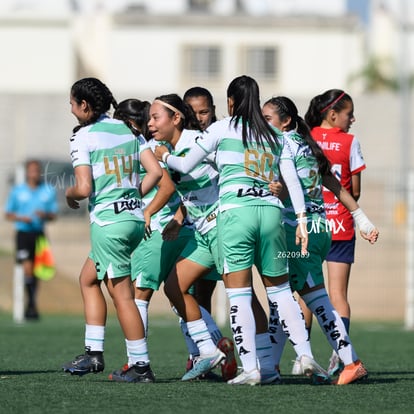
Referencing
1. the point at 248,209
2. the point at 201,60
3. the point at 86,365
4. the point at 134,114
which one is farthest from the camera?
the point at 201,60

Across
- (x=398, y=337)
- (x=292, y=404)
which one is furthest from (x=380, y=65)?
(x=292, y=404)

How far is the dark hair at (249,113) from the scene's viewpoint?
8.03 m

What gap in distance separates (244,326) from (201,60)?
4229 cm

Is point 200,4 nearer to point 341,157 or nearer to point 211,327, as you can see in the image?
point 341,157

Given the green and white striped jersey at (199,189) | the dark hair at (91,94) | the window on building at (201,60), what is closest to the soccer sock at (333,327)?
the green and white striped jersey at (199,189)

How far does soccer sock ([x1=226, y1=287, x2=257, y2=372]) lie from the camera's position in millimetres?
8102

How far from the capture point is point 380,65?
5409cm

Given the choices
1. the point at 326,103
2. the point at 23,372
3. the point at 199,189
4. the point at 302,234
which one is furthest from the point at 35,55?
the point at 302,234

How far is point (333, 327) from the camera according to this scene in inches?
332

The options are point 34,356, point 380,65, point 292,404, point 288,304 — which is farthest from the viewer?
point 380,65

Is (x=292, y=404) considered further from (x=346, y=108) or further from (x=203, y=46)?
(x=203, y=46)

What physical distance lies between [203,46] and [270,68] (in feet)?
9.32

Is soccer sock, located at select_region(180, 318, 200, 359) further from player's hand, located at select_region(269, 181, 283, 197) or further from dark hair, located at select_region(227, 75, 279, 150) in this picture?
dark hair, located at select_region(227, 75, 279, 150)

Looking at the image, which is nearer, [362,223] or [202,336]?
[362,223]
